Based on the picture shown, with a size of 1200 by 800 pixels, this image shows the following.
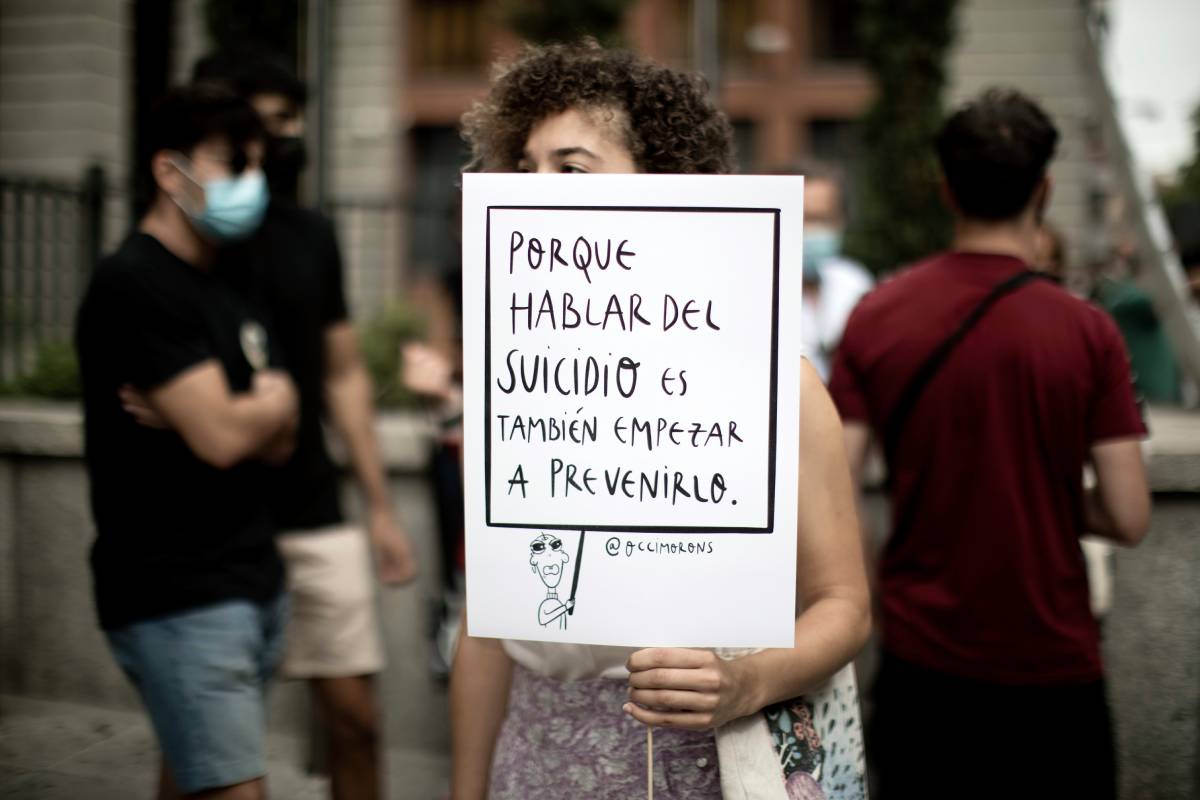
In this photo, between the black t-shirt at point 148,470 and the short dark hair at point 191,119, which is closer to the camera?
the black t-shirt at point 148,470

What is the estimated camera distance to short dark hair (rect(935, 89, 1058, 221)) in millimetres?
2664

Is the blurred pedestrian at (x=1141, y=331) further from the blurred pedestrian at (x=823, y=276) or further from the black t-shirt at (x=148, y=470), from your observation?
the black t-shirt at (x=148, y=470)

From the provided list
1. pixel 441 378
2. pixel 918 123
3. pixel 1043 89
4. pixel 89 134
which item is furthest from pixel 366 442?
pixel 1043 89

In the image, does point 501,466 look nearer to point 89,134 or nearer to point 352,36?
point 89,134

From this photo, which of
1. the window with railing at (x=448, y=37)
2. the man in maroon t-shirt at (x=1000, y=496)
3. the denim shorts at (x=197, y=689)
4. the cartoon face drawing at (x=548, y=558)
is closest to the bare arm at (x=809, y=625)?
the cartoon face drawing at (x=548, y=558)

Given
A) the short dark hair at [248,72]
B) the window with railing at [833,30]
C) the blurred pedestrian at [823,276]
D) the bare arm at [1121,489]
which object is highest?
the window with railing at [833,30]

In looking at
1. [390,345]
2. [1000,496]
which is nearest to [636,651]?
[1000,496]

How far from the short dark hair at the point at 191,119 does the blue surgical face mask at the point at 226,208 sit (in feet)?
0.20

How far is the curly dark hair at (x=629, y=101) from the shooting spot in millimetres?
1812

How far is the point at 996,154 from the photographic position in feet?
8.70

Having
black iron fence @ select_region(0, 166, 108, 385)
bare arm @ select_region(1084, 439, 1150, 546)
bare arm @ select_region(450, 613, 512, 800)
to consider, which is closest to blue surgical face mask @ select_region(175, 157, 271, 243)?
bare arm @ select_region(450, 613, 512, 800)

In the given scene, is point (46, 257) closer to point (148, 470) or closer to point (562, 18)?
point (148, 470)

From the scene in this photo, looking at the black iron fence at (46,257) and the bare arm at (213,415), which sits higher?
the black iron fence at (46,257)

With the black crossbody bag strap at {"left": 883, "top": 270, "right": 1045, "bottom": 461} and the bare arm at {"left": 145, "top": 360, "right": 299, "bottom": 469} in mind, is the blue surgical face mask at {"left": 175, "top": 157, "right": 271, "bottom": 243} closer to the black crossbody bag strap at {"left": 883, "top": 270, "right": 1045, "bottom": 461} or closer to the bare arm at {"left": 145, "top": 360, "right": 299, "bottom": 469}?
the bare arm at {"left": 145, "top": 360, "right": 299, "bottom": 469}
